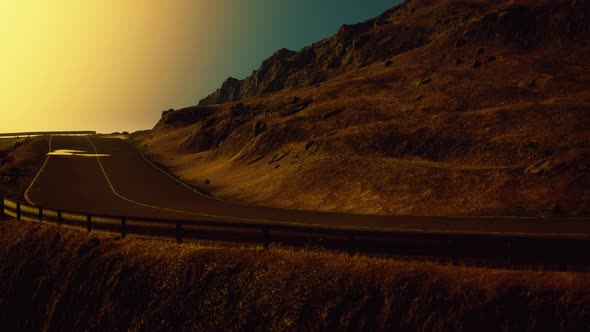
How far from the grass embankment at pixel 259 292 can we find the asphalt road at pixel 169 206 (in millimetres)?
3720

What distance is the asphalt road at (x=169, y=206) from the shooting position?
71.2ft

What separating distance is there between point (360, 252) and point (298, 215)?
13.4m

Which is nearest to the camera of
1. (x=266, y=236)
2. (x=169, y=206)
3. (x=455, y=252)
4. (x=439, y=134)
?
(x=455, y=252)

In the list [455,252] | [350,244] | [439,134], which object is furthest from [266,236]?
[439,134]

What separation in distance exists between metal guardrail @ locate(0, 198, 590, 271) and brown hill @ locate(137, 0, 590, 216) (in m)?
13.7

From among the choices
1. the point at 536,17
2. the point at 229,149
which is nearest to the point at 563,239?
the point at 229,149

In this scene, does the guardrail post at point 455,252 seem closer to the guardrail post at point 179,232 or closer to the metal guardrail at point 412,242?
the metal guardrail at point 412,242

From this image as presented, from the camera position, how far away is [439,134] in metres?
41.1

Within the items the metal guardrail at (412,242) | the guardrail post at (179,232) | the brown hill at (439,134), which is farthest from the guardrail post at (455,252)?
the brown hill at (439,134)

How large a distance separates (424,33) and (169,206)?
283 feet

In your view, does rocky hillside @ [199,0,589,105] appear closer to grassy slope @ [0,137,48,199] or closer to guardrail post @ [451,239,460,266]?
guardrail post @ [451,239,460,266]

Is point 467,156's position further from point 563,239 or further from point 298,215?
point 563,239

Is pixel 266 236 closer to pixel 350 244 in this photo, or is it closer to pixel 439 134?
pixel 350 244

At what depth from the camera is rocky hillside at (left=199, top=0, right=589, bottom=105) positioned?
242 feet
